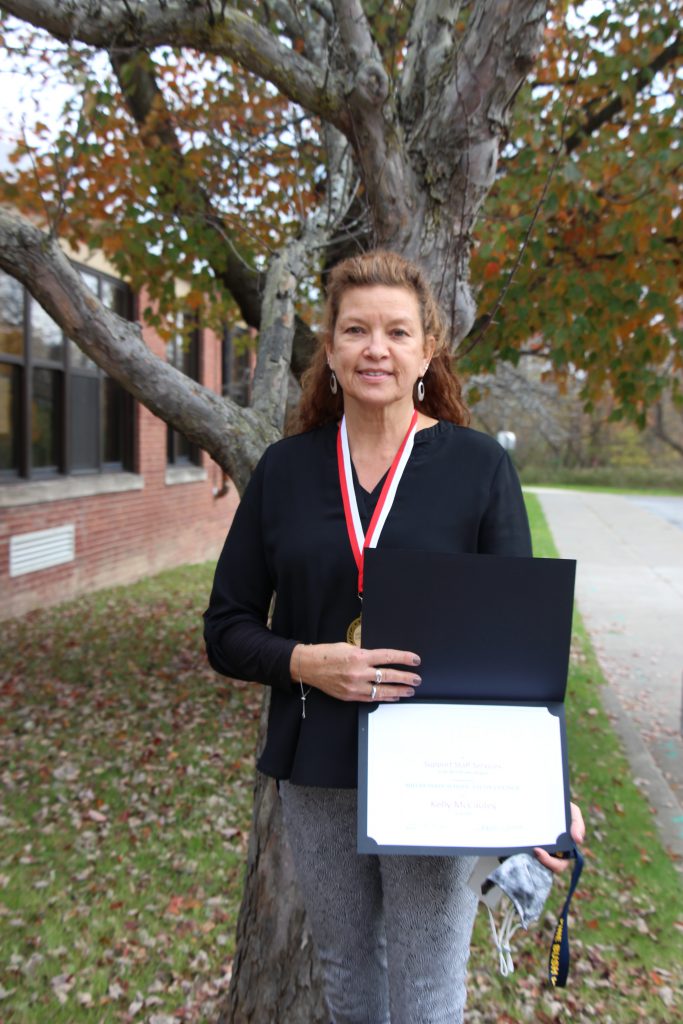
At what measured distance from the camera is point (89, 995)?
3293 millimetres

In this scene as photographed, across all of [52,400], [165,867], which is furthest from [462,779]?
[52,400]

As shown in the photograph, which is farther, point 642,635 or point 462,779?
point 642,635

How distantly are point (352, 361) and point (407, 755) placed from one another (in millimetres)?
867

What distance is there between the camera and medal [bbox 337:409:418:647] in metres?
1.91

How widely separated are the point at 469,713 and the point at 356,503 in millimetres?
521

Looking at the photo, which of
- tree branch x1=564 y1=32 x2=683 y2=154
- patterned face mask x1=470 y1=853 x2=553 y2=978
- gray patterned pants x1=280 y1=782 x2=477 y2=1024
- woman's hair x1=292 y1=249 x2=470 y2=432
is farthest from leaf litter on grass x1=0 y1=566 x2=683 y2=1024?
tree branch x1=564 y1=32 x2=683 y2=154

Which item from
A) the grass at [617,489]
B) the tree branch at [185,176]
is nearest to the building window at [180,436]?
the tree branch at [185,176]

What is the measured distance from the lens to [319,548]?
194 cm

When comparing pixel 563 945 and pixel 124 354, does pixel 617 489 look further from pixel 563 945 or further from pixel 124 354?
pixel 563 945

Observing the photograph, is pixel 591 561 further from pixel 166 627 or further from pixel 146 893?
pixel 146 893

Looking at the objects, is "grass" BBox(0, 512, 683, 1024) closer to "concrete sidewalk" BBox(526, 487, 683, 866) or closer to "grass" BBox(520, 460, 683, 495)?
"concrete sidewalk" BBox(526, 487, 683, 866)

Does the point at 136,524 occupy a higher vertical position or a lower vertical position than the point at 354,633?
lower

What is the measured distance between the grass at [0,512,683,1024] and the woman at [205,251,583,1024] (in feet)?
5.19

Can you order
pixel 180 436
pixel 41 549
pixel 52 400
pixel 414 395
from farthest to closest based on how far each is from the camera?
1. pixel 180 436
2. pixel 52 400
3. pixel 41 549
4. pixel 414 395
